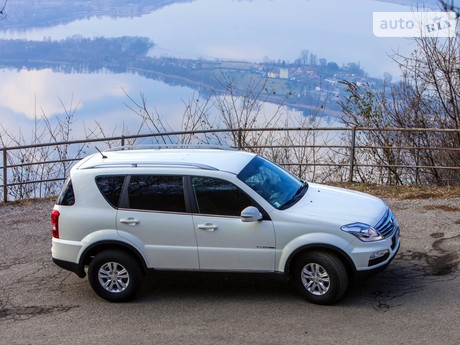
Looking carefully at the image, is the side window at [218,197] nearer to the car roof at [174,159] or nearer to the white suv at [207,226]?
the white suv at [207,226]

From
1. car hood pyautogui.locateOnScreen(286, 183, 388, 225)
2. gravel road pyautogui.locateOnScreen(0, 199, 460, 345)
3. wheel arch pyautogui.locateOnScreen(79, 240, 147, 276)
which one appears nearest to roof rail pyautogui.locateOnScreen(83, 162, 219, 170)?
wheel arch pyautogui.locateOnScreen(79, 240, 147, 276)

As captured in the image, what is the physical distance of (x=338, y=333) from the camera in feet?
18.9

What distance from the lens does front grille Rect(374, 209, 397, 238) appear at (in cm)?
652

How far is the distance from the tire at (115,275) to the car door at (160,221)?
0.24 meters

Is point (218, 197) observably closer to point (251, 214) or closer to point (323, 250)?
point (251, 214)

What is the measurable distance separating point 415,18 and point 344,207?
40.5 ft

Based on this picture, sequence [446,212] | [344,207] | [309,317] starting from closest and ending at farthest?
[309,317], [344,207], [446,212]

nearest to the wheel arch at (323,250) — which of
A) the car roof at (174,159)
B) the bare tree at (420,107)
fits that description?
the car roof at (174,159)

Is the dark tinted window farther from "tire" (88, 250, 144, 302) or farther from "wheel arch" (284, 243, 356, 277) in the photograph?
"wheel arch" (284, 243, 356, 277)

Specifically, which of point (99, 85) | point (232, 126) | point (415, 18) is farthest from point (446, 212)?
point (99, 85)

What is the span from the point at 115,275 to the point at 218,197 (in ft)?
5.09

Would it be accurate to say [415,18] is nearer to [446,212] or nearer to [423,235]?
[446,212]

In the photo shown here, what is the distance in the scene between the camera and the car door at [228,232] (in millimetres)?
6445

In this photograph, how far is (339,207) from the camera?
6777 mm
